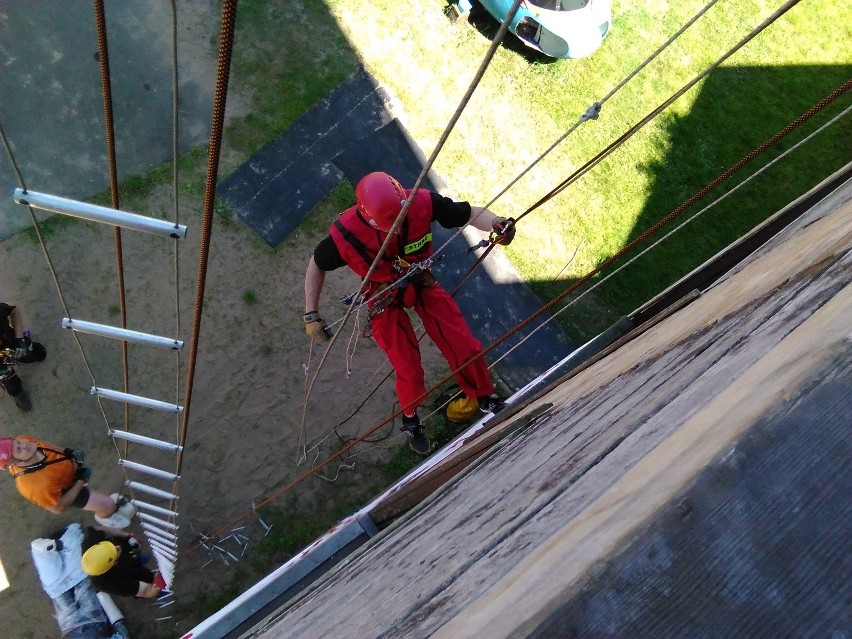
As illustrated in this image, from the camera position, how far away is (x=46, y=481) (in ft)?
12.0

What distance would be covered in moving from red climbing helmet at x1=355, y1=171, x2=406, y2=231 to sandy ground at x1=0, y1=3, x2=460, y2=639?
3.91 feet

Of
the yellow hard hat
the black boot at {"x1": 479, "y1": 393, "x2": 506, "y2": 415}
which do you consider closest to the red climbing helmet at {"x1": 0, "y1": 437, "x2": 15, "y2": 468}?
the yellow hard hat

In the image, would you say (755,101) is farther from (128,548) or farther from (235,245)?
(128,548)

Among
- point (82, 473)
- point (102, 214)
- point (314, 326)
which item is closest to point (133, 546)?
point (82, 473)

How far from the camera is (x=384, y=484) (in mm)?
4820

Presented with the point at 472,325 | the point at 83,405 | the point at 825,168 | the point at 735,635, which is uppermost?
the point at 83,405

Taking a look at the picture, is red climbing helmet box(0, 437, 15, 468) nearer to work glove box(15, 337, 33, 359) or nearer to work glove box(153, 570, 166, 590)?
work glove box(15, 337, 33, 359)

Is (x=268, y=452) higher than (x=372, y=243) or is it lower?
lower

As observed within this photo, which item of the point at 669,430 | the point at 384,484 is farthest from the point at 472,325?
the point at 669,430

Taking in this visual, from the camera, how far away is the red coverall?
357 centimetres

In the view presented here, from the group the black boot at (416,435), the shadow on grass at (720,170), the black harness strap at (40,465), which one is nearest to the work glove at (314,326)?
the black boot at (416,435)

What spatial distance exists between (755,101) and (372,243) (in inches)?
218

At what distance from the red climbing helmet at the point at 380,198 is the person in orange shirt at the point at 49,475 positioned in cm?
259

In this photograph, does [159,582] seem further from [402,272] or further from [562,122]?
[562,122]
